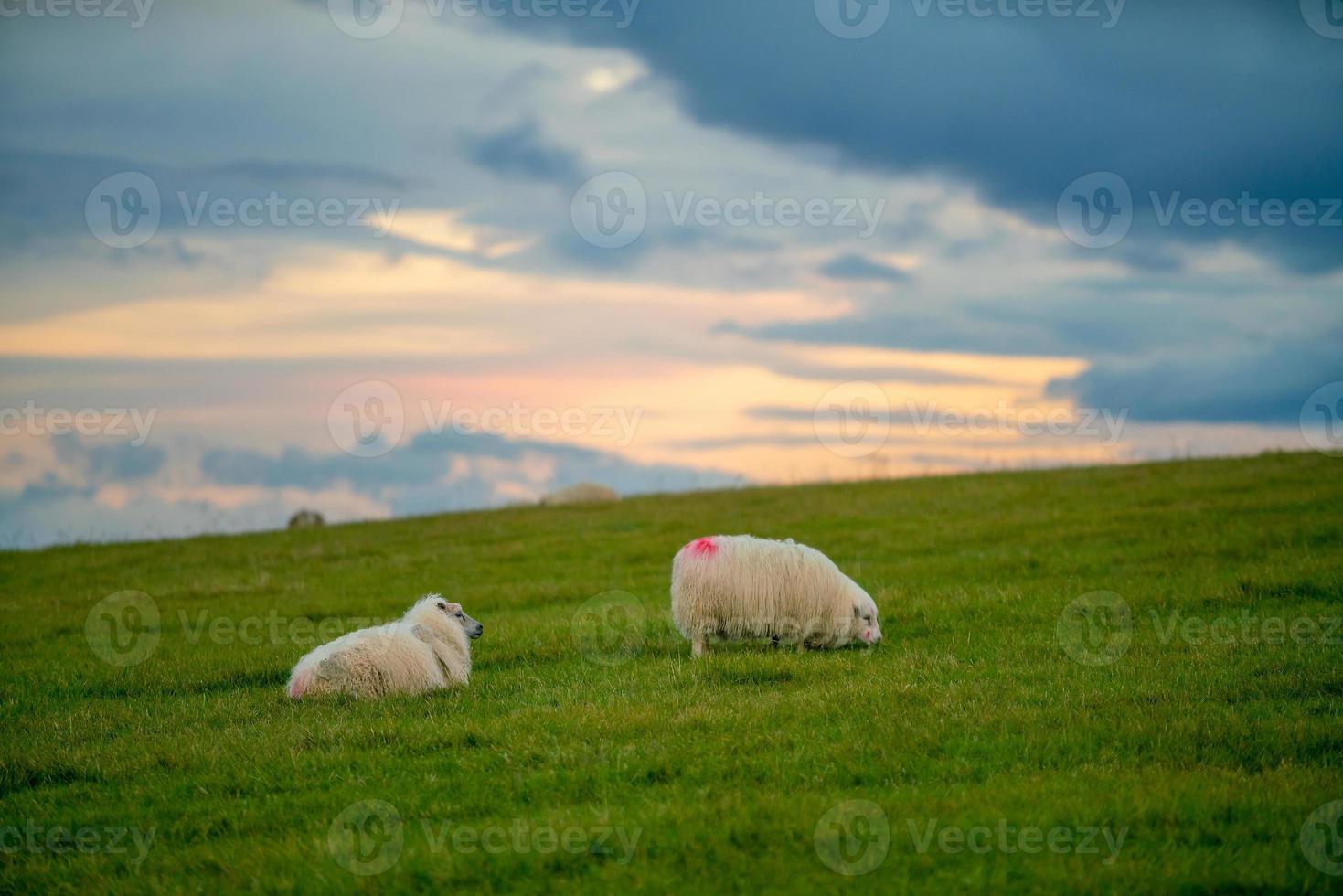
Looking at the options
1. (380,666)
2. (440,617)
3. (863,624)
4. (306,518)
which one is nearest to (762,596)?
(863,624)

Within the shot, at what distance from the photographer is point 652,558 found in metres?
23.6

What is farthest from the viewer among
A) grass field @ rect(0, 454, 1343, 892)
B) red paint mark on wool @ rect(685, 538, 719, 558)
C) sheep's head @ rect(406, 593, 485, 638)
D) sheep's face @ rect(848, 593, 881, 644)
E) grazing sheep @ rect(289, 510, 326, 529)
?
grazing sheep @ rect(289, 510, 326, 529)

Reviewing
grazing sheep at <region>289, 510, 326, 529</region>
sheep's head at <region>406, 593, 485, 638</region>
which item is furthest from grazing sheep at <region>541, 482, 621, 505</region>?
sheep's head at <region>406, 593, 485, 638</region>

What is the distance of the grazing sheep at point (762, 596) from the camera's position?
492 inches

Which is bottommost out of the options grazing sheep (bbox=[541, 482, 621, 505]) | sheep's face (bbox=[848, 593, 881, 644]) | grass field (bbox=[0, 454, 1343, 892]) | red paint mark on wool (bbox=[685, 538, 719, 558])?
grass field (bbox=[0, 454, 1343, 892])

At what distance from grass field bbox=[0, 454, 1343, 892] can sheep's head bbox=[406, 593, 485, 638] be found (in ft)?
1.82

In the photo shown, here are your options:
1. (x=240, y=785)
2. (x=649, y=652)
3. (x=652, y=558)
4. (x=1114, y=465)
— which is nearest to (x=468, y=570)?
(x=652, y=558)

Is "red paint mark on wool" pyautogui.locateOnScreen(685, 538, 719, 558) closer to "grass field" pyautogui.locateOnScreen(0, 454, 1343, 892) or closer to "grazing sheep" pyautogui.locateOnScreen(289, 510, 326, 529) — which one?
"grass field" pyautogui.locateOnScreen(0, 454, 1343, 892)

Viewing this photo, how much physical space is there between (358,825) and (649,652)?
6.29m

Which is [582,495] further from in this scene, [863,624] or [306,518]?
[863,624]

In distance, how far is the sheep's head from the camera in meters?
12.5

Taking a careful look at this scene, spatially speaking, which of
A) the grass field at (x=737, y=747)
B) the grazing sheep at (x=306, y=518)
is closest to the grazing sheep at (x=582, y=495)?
the grazing sheep at (x=306, y=518)

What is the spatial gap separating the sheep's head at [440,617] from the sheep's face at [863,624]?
15.8 ft

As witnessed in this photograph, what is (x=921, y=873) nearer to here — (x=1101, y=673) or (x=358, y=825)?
(x=358, y=825)
